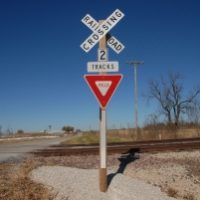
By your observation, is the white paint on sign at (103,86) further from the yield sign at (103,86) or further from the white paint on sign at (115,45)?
the white paint on sign at (115,45)

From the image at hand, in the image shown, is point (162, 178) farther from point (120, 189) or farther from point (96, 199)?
point (96, 199)

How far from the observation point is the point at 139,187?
31.0 feet

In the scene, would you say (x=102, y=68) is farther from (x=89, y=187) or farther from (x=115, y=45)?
(x=89, y=187)

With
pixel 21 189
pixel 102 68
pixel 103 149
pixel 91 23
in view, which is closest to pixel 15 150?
pixel 21 189

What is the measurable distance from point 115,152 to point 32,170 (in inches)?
307

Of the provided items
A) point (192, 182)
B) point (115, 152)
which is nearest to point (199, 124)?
point (115, 152)

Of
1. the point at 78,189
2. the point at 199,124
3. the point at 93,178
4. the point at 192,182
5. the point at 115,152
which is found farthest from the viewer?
the point at 199,124

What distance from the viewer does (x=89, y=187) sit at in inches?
345

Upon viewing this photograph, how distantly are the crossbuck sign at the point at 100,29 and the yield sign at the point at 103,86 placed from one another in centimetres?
88

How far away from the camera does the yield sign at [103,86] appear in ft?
27.5

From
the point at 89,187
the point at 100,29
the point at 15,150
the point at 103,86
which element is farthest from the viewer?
the point at 15,150

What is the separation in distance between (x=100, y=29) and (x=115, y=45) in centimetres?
54

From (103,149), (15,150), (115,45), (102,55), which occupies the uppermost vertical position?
(115,45)

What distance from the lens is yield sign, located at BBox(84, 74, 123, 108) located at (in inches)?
330
